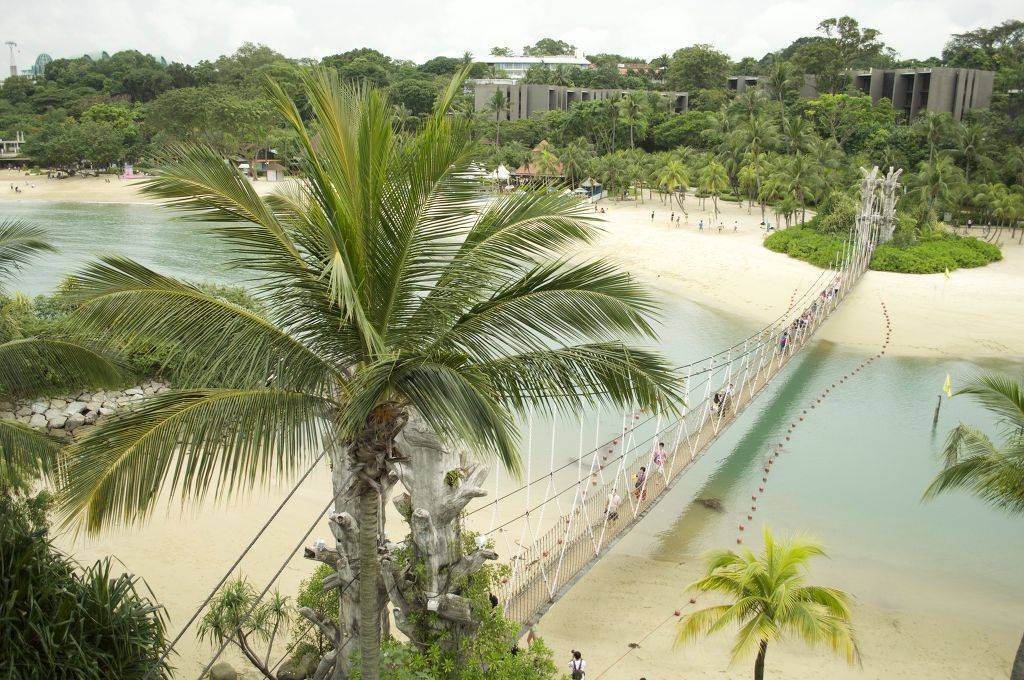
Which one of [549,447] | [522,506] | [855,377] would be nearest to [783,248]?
[855,377]

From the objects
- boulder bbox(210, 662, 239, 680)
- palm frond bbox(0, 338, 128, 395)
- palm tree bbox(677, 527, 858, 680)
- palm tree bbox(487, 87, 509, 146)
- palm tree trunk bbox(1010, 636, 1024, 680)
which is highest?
palm tree bbox(487, 87, 509, 146)

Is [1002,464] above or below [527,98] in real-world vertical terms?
below

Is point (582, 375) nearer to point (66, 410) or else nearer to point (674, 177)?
point (66, 410)

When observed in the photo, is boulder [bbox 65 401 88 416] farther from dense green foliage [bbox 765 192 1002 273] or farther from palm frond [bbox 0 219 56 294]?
dense green foliage [bbox 765 192 1002 273]

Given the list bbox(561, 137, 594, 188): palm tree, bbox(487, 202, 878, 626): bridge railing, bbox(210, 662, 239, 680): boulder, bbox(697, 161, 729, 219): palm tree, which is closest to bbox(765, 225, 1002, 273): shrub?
bbox(697, 161, 729, 219): palm tree

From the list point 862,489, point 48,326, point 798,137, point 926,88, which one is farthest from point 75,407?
point 926,88

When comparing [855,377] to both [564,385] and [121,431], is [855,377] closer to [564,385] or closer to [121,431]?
[564,385]
